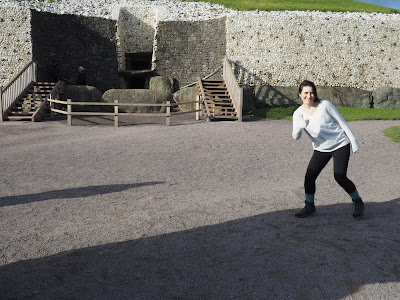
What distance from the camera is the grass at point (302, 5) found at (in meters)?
23.0

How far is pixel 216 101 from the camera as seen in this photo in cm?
1858

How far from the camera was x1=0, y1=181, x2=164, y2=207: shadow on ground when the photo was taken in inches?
236

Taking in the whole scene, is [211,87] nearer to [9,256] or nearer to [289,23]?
[289,23]

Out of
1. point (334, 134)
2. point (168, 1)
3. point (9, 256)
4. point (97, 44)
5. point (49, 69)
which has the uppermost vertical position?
point (168, 1)

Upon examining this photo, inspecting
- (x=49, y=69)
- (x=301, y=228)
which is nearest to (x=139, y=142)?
(x=301, y=228)

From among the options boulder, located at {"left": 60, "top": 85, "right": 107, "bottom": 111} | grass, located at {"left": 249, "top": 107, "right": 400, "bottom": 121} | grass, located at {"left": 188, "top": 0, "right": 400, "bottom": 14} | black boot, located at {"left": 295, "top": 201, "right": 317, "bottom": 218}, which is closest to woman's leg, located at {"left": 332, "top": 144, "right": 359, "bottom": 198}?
black boot, located at {"left": 295, "top": 201, "right": 317, "bottom": 218}

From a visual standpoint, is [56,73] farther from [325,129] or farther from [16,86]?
[325,129]

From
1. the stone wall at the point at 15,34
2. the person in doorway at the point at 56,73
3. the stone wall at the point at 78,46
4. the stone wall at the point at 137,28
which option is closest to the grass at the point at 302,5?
the stone wall at the point at 137,28

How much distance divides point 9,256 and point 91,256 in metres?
0.84

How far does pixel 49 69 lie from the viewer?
69.8 feet

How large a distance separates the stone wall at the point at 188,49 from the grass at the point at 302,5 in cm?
201

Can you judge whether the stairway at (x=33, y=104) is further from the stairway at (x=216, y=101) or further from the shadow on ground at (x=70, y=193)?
the shadow on ground at (x=70, y=193)

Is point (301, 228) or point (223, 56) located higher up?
point (223, 56)

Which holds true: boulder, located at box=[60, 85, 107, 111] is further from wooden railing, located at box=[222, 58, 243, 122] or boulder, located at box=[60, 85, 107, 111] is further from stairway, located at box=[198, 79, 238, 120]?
wooden railing, located at box=[222, 58, 243, 122]
